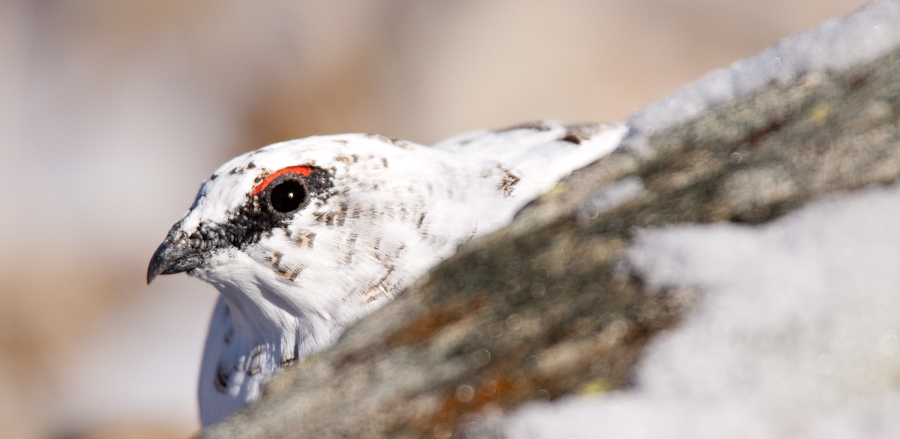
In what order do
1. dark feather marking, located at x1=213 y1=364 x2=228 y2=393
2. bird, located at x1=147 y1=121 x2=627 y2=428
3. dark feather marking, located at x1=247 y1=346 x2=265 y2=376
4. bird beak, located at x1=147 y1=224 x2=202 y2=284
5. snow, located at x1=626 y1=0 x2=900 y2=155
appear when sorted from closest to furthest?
snow, located at x1=626 y1=0 x2=900 y2=155
bird, located at x1=147 y1=121 x2=627 y2=428
bird beak, located at x1=147 y1=224 x2=202 y2=284
dark feather marking, located at x1=247 y1=346 x2=265 y2=376
dark feather marking, located at x1=213 y1=364 x2=228 y2=393

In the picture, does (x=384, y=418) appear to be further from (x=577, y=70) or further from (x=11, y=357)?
(x=11, y=357)

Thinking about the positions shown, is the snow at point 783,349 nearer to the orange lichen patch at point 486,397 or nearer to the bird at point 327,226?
the orange lichen patch at point 486,397

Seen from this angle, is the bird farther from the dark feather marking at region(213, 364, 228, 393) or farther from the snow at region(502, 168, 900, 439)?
the snow at region(502, 168, 900, 439)

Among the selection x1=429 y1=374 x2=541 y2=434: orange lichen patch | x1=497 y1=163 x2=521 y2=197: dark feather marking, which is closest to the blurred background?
x1=497 y1=163 x2=521 y2=197: dark feather marking

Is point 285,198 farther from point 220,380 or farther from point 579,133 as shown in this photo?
point 579,133

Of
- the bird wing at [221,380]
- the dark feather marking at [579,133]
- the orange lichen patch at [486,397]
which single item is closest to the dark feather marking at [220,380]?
the bird wing at [221,380]

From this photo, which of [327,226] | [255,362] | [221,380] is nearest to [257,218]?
[327,226]

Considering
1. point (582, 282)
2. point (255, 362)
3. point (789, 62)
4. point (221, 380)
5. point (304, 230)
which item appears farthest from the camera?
point (221, 380)
